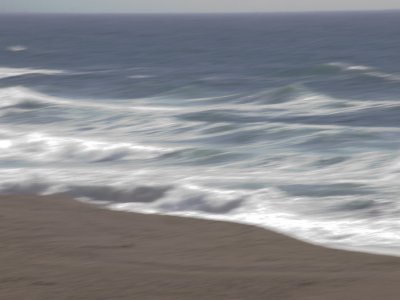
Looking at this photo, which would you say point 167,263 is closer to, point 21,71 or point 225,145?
point 225,145

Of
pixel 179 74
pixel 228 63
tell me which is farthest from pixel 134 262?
pixel 228 63

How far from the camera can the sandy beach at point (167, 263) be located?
877cm

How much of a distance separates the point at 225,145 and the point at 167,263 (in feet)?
30.3

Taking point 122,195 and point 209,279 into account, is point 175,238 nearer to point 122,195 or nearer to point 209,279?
point 209,279

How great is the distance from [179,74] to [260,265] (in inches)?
1194

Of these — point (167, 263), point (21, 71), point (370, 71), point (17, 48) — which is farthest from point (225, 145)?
point (17, 48)

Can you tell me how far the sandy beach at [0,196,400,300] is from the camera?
877 cm

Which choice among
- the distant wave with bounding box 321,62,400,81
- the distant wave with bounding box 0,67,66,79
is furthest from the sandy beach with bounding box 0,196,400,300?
the distant wave with bounding box 0,67,66,79

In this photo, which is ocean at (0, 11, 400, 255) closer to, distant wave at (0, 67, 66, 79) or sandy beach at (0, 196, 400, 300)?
distant wave at (0, 67, 66, 79)

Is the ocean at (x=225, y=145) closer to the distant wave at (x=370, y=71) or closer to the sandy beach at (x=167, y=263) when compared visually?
the distant wave at (x=370, y=71)

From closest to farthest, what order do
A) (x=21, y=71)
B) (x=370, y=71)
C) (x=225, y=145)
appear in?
(x=225, y=145)
(x=370, y=71)
(x=21, y=71)

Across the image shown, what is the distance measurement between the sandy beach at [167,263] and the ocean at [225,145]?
2.38 ft

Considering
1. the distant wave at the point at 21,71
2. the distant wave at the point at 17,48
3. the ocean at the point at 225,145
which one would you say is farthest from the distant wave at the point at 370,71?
the distant wave at the point at 17,48

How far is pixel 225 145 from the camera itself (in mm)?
18984
